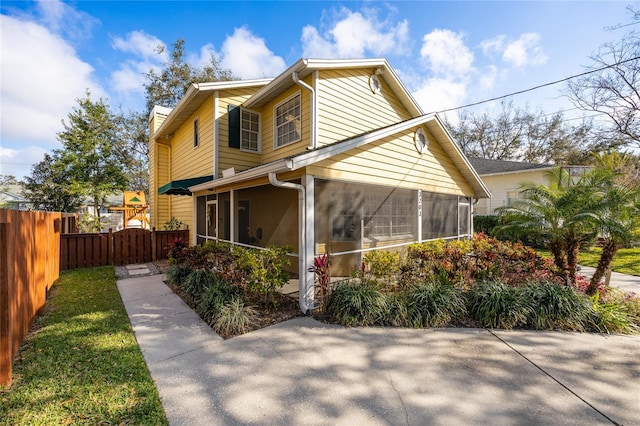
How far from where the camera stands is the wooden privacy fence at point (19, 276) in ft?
9.59

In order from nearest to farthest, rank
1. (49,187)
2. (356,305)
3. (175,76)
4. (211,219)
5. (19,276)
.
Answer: (19,276), (356,305), (211,219), (49,187), (175,76)

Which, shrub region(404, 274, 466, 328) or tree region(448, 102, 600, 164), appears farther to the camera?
tree region(448, 102, 600, 164)

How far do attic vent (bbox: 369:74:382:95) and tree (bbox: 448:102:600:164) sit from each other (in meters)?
22.5

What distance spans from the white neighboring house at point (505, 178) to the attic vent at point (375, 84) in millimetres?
11635

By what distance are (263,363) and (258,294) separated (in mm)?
2220

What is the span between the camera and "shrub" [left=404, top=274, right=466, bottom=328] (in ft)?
15.7

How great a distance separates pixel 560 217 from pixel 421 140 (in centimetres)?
372

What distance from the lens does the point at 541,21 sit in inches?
325

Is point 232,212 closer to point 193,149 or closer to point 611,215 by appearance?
point 193,149

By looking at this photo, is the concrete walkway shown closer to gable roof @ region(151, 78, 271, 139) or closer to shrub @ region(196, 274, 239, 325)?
shrub @ region(196, 274, 239, 325)

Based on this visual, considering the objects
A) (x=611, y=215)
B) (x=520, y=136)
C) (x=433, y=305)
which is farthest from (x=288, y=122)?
(x=520, y=136)

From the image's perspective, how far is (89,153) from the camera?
15.8 metres

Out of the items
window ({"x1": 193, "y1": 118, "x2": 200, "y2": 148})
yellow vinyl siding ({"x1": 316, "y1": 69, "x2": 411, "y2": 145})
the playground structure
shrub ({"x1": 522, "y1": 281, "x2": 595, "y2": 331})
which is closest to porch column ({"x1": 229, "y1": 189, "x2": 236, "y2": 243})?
yellow vinyl siding ({"x1": 316, "y1": 69, "x2": 411, "y2": 145})

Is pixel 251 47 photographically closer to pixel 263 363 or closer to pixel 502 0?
pixel 502 0
